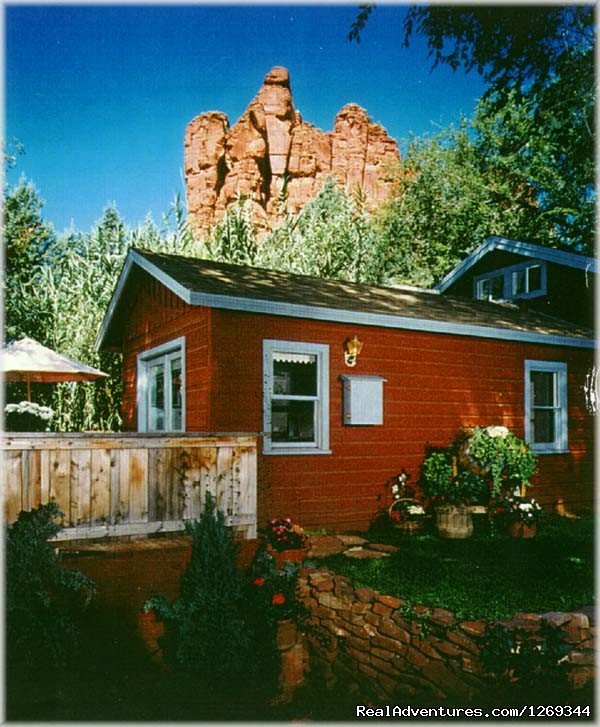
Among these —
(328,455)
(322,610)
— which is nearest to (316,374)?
(328,455)

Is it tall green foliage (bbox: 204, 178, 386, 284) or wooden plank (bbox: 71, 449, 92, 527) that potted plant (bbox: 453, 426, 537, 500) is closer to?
wooden plank (bbox: 71, 449, 92, 527)

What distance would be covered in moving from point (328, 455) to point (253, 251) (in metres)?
12.7

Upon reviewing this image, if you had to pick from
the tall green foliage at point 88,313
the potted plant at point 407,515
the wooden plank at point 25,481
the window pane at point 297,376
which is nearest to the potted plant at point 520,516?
the potted plant at point 407,515

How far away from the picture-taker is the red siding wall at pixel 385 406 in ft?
24.5

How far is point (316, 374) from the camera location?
8180 mm

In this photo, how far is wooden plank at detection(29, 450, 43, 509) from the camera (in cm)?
524

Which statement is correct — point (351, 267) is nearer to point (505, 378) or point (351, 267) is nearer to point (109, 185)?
point (109, 185)

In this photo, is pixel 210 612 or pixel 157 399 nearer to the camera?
pixel 210 612

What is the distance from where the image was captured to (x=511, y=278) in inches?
593

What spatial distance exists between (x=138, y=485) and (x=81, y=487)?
1.72 feet

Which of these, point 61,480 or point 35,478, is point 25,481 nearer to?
point 35,478

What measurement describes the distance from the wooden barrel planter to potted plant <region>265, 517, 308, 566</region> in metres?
2.21

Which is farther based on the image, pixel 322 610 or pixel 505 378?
pixel 505 378

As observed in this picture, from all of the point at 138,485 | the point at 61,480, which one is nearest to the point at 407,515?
the point at 138,485
